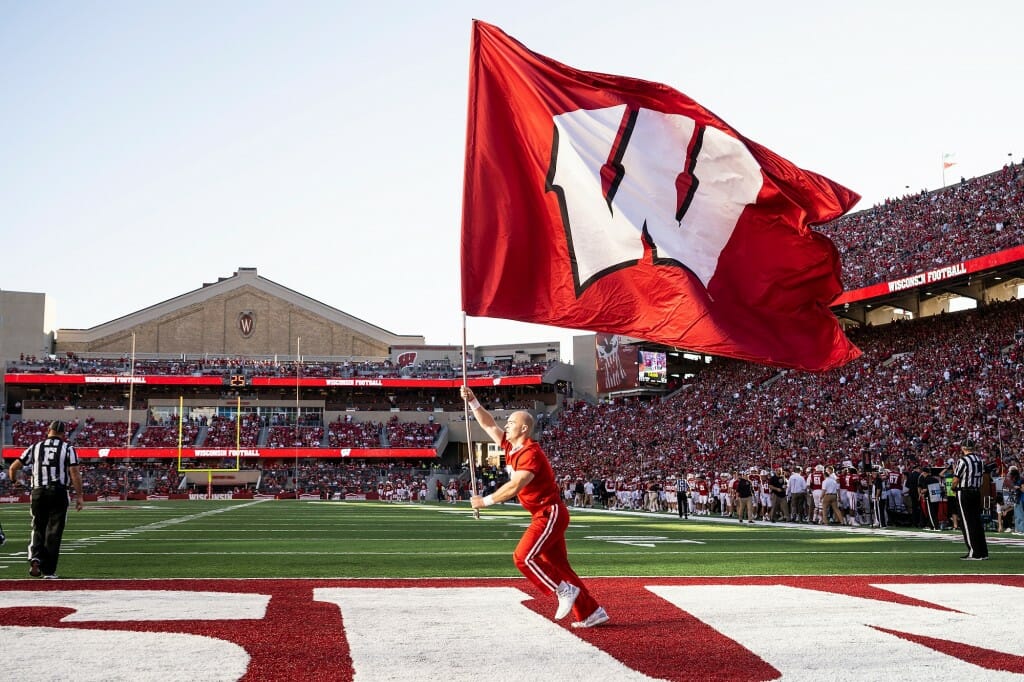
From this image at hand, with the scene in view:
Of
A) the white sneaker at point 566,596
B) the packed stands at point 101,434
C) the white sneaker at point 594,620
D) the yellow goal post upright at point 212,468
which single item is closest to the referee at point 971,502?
the white sneaker at point 594,620

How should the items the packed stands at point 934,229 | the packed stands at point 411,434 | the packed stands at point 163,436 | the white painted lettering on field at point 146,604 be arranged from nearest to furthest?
the white painted lettering on field at point 146,604
the packed stands at point 934,229
the packed stands at point 163,436
the packed stands at point 411,434

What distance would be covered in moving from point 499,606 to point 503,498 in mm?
1294

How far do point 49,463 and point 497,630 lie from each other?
18.9 feet

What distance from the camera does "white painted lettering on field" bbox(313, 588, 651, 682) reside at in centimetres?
493

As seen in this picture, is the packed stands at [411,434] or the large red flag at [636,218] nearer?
the large red flag at [636,218]

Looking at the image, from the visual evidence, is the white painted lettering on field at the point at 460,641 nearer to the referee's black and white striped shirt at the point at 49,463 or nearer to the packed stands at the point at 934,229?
the referee's black and white striped shirt at the point at 49,463

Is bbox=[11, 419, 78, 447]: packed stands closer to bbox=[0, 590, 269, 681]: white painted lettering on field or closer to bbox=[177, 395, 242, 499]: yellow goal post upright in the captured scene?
bbox=[177, 395, 242, 499]: yellow goal post upright

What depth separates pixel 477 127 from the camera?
8781 millimetres

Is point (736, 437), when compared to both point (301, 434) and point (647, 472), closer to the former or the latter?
point (647, 472)

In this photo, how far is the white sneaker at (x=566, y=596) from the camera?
6.31 metres

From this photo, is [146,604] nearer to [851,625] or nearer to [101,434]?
[851,625]

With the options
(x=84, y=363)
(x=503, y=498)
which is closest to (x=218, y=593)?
(x=503, y=498)

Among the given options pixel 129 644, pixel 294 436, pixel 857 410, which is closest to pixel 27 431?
pixel 294 436

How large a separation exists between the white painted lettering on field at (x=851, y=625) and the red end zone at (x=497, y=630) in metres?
0.02
